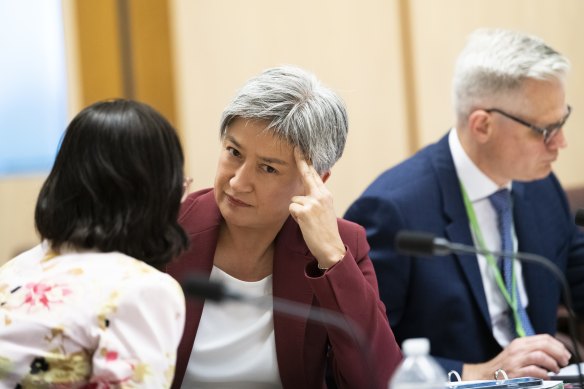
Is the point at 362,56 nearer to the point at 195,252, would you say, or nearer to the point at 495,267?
the point at 495,267

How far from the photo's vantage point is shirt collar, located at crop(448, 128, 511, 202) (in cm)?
307

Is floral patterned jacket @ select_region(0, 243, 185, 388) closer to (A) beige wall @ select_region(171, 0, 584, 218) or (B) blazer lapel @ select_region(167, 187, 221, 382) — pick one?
(B) blazer lapel @ select_region(167, 187, 221, 382)

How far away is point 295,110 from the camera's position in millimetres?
2348

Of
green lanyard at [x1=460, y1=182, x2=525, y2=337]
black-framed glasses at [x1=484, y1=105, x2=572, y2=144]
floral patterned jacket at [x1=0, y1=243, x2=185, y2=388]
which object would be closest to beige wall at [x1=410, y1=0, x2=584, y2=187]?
black-framed glasses at [x1=484, y1=105, x2=572, y2=144]

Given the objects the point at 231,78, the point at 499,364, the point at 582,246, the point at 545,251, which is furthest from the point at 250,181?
the point at 231,78

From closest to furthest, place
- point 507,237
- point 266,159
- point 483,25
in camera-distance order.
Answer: point 266,159 → point 507,237 → point 483,25

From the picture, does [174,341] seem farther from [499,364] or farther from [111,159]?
[499,364]

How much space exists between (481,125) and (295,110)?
3.18 ft

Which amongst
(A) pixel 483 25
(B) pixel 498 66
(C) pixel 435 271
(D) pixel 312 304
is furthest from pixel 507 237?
(A) pixel 483 25

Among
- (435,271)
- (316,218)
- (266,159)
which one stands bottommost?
(435,271)

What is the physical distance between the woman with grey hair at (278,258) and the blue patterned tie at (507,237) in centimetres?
71

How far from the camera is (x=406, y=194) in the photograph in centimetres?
294

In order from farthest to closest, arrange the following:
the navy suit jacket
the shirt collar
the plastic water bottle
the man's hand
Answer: the shirt collar, the navy suit jacket, the man's hand, the plastic water bottle

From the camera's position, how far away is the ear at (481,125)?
3115 mm
